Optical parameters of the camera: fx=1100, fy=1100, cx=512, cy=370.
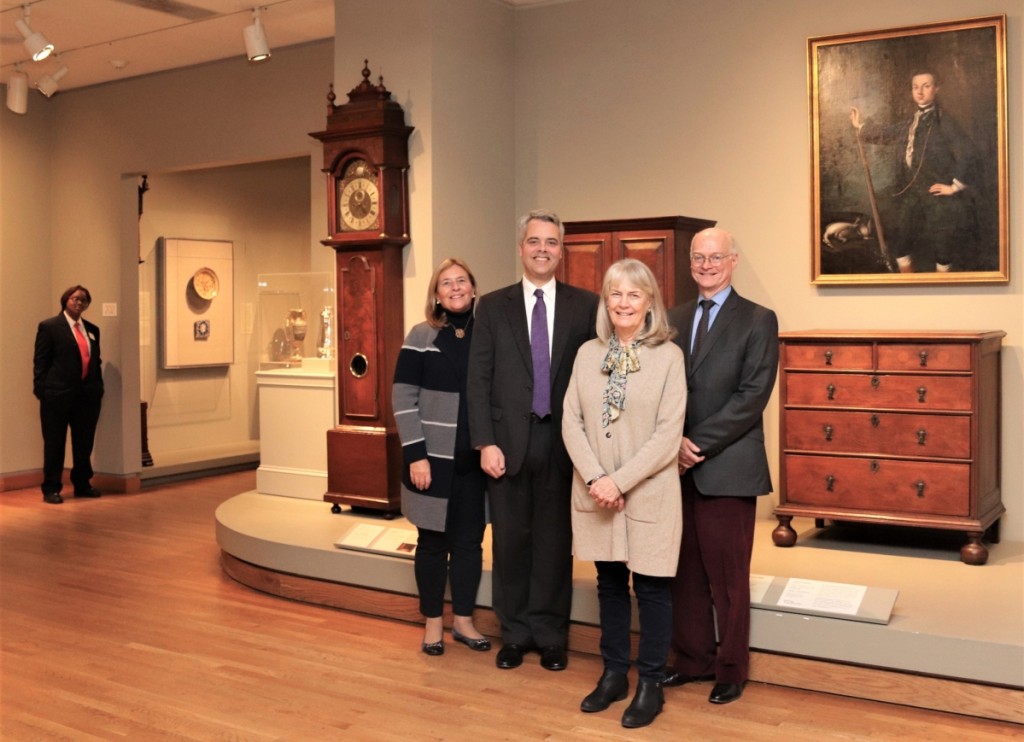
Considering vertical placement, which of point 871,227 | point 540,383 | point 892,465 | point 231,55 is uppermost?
point 231,55

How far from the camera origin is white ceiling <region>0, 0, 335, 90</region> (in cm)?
644

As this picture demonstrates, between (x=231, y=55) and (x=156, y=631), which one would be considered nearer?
(x=156, y=631)

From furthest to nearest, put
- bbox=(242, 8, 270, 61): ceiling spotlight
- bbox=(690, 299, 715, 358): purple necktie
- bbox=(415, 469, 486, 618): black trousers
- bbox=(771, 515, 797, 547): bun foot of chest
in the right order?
bbox=(242, 8, 270, 61): ceiling spotlight
bbox=(771, 515, 797, 547): bun foot of chest
bbox=(415, 469, 486, 618): black trousers
bbox=(690, 299, 715, 358): purple necktie

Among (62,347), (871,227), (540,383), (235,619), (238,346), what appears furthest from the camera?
(238,346)

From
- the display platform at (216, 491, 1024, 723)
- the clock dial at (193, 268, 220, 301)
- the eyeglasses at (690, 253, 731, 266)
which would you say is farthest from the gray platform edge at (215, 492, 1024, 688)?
the clock dial at (193, 268, 220, 301)

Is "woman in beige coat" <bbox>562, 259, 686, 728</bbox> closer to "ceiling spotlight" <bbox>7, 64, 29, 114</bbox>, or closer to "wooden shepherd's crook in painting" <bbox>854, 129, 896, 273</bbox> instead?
"wooden shepherd's crook in painting" <bbox>854, 129, 896, 273</bbox>

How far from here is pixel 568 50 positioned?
6.35m

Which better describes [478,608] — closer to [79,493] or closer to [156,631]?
[156,631]

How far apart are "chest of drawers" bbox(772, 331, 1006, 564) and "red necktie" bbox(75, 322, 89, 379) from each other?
5.38 metres

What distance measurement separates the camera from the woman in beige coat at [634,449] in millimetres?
3479

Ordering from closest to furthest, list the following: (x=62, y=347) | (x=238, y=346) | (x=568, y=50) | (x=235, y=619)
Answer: (x=235, y=619) → (x=568, y=50) → (x=62, y=347) → (x=238, y=346)

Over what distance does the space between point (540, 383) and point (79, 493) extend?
5.53 meters

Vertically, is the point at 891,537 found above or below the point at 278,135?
below

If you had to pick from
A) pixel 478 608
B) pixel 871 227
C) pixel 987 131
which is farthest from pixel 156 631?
pixel 987 131
